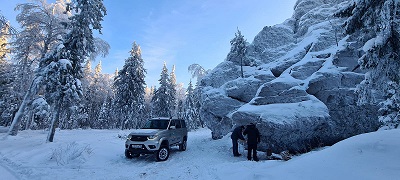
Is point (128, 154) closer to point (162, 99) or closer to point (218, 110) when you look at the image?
point (218, 110)

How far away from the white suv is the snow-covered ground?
54 centimetres

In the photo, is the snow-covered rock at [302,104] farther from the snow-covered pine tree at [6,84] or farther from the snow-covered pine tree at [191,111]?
the snow-covered pine tree at [191,111]

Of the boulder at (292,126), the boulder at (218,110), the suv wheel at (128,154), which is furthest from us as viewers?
the boulder at (218,110)

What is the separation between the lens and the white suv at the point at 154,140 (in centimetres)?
1069

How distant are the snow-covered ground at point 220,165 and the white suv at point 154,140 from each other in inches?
21.3

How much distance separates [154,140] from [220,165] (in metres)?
3.73

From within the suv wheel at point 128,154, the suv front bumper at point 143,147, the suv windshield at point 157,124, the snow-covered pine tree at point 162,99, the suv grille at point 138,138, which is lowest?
the suv wheel at point 128,154

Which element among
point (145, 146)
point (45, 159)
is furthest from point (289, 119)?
point (45, 159)

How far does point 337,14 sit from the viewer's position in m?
8.95

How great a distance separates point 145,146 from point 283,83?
410 inches

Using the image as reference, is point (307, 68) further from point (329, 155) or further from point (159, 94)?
point (159, 94)

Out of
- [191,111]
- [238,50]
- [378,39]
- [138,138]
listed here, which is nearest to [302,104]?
[378,39]

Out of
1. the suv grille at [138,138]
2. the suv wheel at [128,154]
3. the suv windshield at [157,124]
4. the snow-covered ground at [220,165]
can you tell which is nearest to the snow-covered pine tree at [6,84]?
the snow-covered ground at [220,165]

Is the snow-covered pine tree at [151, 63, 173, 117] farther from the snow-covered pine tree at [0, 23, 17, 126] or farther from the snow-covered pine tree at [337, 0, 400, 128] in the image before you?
the snow-covered pine tree at [337, 0, 400, 128]
